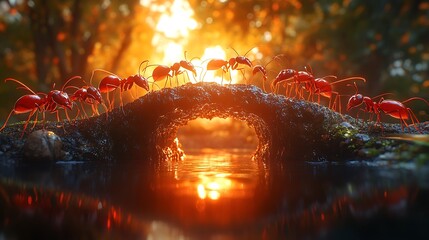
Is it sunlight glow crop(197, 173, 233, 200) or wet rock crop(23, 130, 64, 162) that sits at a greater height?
wet rock crop(23, 130, 64, 162)

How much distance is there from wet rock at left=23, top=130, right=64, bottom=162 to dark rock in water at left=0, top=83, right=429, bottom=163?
13.3 inches

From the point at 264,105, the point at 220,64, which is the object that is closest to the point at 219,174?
the point at 264,105

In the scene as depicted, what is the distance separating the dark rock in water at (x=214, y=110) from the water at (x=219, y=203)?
1.20m

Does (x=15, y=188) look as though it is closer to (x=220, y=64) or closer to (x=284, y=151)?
(x=220, y=64)

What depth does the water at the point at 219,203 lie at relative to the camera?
2443 millimetres

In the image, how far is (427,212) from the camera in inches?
109

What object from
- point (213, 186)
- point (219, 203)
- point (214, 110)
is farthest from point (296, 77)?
point (219, 203)

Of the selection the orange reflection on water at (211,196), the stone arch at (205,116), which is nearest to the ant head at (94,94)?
the stone arch at (205,116)

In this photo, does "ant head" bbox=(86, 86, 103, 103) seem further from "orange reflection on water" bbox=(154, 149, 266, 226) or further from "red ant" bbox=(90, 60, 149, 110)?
"orange reflection on water" bbox=(154, 149, 266, 226)

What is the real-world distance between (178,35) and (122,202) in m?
25.5

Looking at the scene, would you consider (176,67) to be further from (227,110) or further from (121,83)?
(227,110)

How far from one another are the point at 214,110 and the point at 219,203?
386 centimetres

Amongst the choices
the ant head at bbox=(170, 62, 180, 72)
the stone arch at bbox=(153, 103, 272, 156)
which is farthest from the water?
the ant head at bbox=(170, 62, 180, 72)

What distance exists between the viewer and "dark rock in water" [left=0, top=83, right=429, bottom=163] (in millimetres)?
6344
